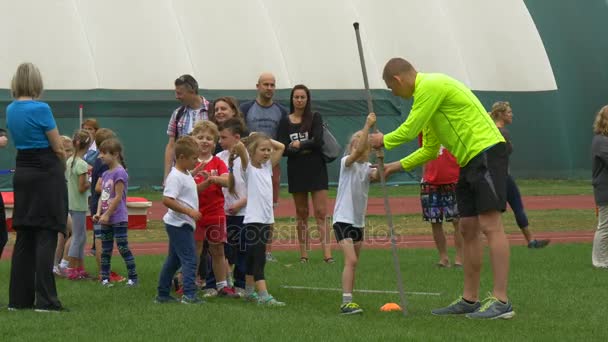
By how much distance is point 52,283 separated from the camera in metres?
9.41

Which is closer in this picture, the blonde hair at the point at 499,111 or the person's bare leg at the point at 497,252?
the person's bare leg at the point at 497,252

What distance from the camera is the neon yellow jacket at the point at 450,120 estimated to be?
8883mm

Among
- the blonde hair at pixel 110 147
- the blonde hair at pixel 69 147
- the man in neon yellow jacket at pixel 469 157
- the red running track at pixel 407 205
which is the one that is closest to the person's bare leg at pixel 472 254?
the man in neon yellow jacket at pixel 469 157

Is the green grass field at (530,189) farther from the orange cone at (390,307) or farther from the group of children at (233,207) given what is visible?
the orange cone at (390,307)

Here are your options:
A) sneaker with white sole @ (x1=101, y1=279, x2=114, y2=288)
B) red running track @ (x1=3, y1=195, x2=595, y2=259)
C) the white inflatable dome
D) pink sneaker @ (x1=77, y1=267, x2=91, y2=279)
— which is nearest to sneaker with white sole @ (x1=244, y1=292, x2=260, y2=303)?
sneaker with white sole @ (x1=101, y1=279, x2=114, y2=288)

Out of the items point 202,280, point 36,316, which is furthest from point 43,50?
point 36,316

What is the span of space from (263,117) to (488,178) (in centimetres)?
542

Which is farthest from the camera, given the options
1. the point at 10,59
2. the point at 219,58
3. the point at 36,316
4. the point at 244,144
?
the point at 219,58

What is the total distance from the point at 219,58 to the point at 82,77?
3729 millimetres

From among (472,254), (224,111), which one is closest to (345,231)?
(472,254)

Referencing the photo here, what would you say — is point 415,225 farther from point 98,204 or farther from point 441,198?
point 98,204

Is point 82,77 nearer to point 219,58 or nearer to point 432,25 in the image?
point 219,58

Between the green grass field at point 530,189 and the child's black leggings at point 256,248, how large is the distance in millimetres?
14618

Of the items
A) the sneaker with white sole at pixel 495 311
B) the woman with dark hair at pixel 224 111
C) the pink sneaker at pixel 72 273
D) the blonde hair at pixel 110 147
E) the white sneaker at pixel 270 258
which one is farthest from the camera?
the white sneaker at pixel 270 258
